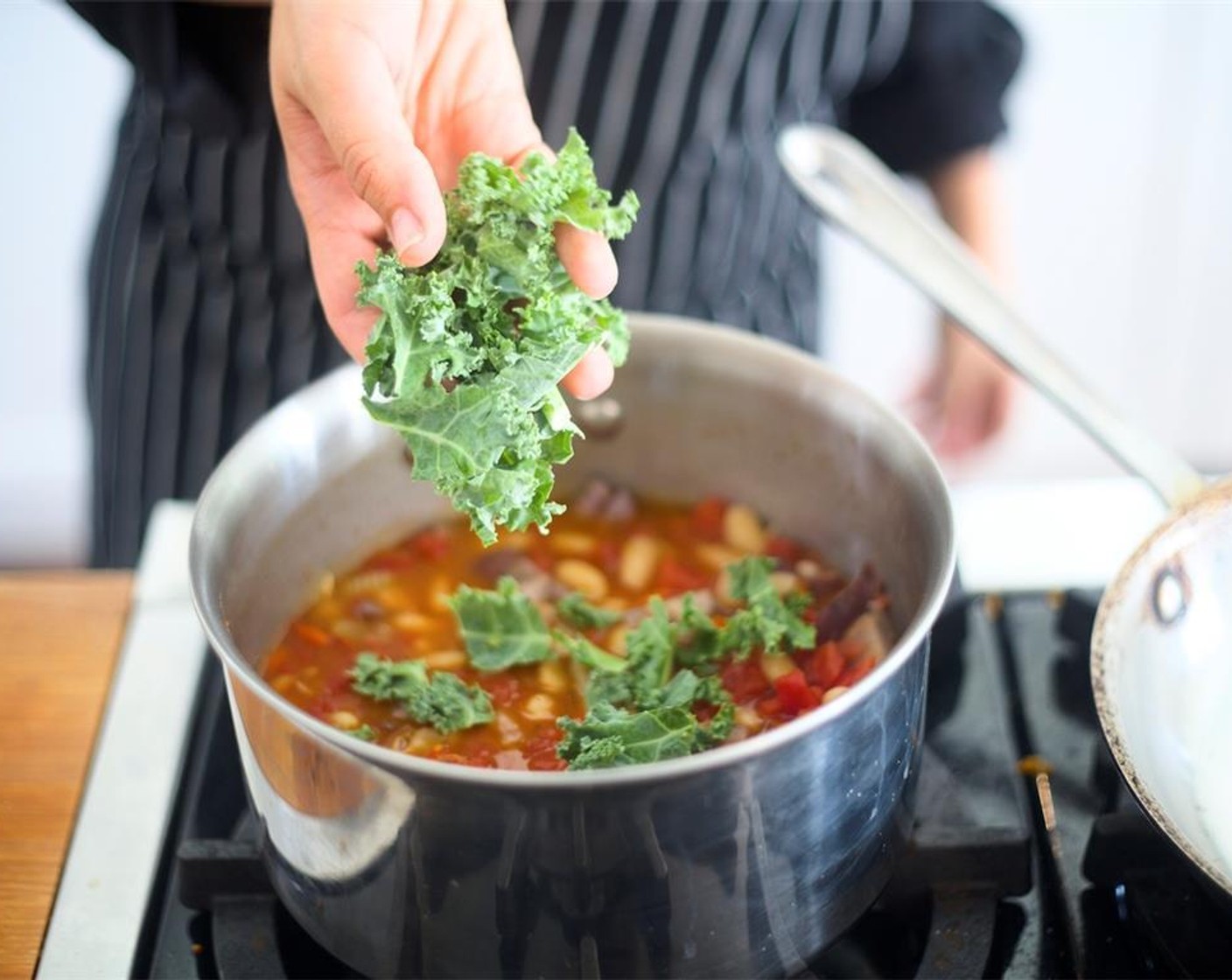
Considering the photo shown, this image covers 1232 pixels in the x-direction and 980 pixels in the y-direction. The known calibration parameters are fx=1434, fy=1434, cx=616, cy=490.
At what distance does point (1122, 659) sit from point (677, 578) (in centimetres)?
52

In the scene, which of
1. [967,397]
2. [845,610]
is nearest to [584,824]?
[845,610]

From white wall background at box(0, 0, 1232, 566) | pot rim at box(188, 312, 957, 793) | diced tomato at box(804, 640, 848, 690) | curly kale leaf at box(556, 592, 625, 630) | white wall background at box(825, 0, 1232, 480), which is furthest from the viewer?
white wall background at box(825, 0, 1232, 480)

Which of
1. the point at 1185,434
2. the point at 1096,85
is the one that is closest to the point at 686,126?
the point at 1096,85

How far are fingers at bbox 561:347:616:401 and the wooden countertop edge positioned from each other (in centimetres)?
66

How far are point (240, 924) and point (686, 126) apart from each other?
1.29 metres

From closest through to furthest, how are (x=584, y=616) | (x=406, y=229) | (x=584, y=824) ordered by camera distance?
(x=584, y=824), (x=406, y=229), (x=584, y=616)

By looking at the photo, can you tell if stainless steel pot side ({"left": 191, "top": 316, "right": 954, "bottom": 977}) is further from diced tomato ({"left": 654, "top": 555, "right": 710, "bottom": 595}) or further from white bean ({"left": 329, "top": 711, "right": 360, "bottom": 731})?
diced tomato ({"left": 654, "top": 555, "right": 710, "bottom": 595})

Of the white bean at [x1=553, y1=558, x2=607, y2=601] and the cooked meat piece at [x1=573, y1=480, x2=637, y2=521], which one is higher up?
the cooked meat piece at [x1=573, y1=480, x2=637, y2=521]

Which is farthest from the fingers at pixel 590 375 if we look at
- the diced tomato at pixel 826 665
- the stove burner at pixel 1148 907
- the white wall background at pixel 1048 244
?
the white wall background at pixel 1048 244

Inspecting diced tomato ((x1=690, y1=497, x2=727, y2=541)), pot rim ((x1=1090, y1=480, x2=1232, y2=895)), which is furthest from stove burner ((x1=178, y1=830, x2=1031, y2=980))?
diced tomato ((x1=690, y1=497, x2=727, y2=541))

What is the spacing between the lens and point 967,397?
2400mm

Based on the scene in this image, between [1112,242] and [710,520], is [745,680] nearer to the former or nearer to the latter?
[710,520]

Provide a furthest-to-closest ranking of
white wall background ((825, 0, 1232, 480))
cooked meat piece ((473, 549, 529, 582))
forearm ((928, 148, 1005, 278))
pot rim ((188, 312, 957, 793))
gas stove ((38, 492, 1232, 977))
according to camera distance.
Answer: white wall background ((825, 0, 1232, 480))
forearm ((928, 148, 1005, 278))
cooked meat piece ((473, 549, 529, 582))
gas stove ((38, 492, 1232, 977))
pot rim ((188, 312, 957, 793))

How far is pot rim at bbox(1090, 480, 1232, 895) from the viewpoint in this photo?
1196 mm
